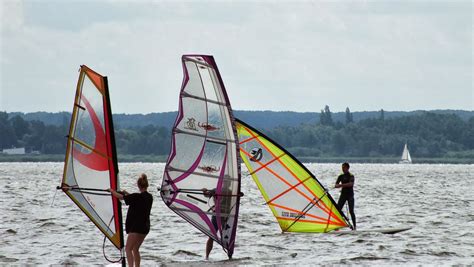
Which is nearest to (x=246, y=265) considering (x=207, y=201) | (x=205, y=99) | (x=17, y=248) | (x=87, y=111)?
(x=207, y=201)

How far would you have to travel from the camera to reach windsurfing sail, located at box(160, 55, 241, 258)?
17484mm

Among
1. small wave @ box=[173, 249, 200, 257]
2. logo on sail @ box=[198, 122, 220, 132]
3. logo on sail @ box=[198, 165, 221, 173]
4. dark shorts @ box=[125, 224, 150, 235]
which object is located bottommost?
small wave @ box=[173, 249, 200, 257]

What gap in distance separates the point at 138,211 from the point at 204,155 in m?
2.82

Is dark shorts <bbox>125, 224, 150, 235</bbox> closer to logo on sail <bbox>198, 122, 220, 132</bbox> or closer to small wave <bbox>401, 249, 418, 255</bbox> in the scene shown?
logo on sail <bbox>198, 122, 220, 132</bbox>

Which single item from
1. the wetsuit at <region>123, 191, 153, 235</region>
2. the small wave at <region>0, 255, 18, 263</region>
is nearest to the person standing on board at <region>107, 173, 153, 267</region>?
the wetsuit at <region>123, 191, 153, 235</region>

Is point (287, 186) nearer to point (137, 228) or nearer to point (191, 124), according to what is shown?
point (191, 124)

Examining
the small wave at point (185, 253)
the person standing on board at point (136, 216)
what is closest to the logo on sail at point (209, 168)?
the person standing on board at point (136, 216)

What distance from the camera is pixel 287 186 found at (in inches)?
891

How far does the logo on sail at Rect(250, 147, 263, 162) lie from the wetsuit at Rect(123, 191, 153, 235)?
7138 millimetres

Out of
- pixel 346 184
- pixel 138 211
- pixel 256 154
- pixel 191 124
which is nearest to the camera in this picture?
pixel 138 211

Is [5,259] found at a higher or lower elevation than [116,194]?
lower

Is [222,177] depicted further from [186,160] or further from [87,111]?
[87,111]

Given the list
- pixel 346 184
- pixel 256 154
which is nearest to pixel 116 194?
pixel 256 154

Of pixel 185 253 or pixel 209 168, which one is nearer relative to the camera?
pixel 209 168
